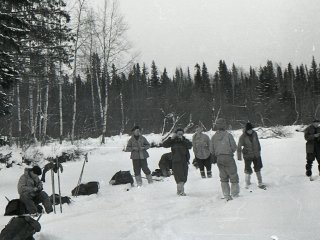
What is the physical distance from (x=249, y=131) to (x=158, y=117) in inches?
1529

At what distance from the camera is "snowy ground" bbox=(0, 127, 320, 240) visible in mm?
6414

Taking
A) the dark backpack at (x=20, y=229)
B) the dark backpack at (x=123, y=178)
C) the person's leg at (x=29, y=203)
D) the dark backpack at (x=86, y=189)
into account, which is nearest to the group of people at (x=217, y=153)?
the dark backpack at (x=123, y=178)

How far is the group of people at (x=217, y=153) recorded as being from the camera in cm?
916

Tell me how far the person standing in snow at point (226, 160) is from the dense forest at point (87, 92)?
6.41 m

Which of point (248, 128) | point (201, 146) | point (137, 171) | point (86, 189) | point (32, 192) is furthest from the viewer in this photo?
point (201, 146)

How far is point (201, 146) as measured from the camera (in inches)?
515

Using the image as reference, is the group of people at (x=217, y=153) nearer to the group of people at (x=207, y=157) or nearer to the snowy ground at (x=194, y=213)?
the group of people at (x=207, y=157)

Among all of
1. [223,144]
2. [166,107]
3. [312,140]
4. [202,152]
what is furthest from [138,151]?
[166,107]

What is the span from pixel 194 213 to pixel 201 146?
522 cm

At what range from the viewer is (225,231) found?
643 cm

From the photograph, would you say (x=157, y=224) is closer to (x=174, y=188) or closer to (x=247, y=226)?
(x=247, y=226)

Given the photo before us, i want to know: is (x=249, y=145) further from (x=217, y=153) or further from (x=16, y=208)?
(x=16, y=208)

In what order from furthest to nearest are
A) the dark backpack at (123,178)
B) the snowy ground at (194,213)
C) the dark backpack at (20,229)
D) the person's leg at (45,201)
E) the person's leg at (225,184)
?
the dark backpack at (123,178) < the person's leg at (45,201) < the person's leg at (225,184) < the snowy ground at (194,213) < the dark backpack at (20,229)

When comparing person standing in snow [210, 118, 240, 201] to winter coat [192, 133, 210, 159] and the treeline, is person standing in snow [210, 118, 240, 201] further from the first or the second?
the treeline
